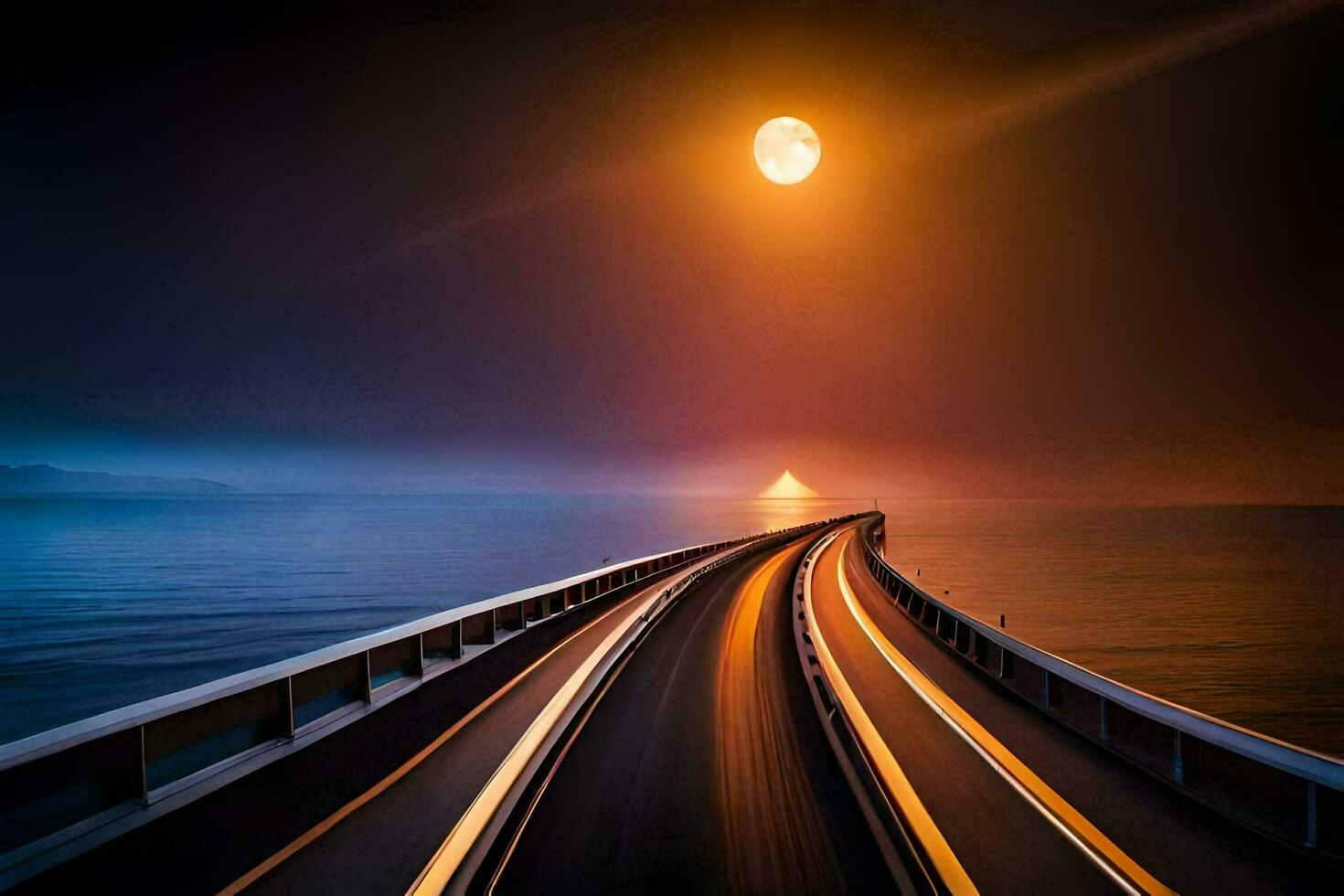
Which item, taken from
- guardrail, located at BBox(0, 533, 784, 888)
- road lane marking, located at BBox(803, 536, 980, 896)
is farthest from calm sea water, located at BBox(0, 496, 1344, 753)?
guardrail, located at BBox(0, 533, 784, 888)

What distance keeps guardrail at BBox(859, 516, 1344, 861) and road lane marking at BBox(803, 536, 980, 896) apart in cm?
204

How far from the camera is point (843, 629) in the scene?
44.5ft

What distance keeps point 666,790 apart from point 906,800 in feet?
6.13

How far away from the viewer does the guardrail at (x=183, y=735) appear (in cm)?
365

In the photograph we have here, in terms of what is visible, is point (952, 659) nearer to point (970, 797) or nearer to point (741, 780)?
point (970, 797)

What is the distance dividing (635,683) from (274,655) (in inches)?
988

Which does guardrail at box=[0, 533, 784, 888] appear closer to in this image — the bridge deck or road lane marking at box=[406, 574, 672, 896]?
road lane marking at box=[406, 574, 672, 896]

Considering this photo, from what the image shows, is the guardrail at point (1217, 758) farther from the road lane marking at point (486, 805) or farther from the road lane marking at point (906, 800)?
the road lane marking at point (486, 805)

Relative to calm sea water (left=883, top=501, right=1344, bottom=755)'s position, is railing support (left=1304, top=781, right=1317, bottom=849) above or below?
above

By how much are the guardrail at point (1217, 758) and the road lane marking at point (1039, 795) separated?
111cm

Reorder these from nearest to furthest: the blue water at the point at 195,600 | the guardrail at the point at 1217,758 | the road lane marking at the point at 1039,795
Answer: the road lane marking at the point at 1039,795
the guardrail at the point at 1217,758
the blue water at the point at 195,600

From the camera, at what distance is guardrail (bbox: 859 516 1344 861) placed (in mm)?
4172

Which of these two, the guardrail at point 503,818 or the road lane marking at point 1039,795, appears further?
the road lane marking at point 1039,795

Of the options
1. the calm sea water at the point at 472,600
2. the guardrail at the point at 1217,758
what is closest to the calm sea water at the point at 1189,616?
the calm sea water at the point at 472,600
